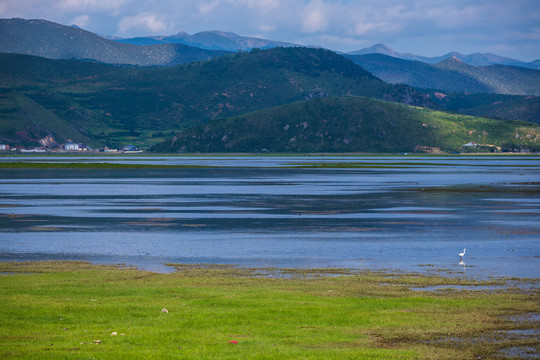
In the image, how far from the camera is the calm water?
33.9 m

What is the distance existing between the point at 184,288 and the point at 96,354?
8605mm

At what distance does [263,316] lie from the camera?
20.7 m

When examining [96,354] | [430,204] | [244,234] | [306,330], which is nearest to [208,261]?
[244,234]

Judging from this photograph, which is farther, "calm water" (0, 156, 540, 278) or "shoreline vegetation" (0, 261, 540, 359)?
"calm water" (0, 156, 540, 278)

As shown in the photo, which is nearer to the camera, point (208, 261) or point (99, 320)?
point (99, 320)

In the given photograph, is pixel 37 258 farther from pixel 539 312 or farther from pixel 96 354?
pixel 539 312

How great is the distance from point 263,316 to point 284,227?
1056 inches

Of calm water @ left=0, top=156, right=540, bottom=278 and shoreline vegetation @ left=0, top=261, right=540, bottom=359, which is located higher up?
shoreline vegetation @ left=0, top=261, right=540, bottom=359

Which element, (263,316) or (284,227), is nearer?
(263,316)

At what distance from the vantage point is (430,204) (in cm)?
6644

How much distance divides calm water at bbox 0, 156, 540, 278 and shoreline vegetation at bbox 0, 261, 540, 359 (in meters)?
4.62

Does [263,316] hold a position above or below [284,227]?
above

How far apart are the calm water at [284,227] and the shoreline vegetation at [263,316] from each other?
4.62m

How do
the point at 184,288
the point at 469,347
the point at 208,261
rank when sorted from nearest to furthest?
the point at 469,347, the point at 184,288, the point at 208,261
